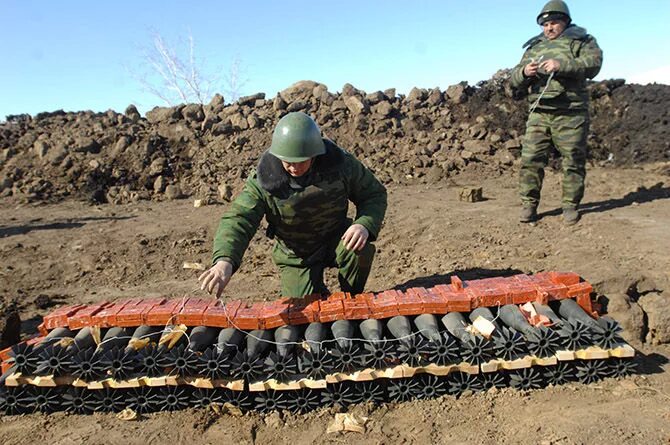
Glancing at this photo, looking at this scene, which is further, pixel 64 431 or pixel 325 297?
pixel 325 297

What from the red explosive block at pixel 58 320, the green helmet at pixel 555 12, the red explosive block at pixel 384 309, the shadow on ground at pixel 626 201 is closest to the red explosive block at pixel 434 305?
the red explosive block at pixel 384 309

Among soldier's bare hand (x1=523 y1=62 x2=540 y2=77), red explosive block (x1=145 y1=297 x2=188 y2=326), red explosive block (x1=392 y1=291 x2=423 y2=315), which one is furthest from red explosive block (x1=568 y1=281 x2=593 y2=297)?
soldier's bare hand (x1=523 y1=62 x2=540 y2=77)

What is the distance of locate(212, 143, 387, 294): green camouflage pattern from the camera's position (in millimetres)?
4125

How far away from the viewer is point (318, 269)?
16.4 ft

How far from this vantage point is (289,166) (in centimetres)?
413

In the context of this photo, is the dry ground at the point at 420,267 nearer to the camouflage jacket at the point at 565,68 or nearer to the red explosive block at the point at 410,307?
the red explosive block at the point at 410,307

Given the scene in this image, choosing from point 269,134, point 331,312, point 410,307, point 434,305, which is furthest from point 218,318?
point 269,134

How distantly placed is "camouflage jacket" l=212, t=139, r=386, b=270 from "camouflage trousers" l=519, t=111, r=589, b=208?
343cm

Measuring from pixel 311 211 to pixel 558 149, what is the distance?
163 inches

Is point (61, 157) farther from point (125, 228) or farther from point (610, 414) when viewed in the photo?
point (610, 414)

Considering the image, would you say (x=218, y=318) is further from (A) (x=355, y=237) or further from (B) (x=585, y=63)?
(B) (x=585, y=63)

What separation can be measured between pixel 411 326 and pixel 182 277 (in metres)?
4.41

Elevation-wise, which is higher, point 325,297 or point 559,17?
point 559,17

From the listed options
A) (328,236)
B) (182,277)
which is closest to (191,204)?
(182,277)
